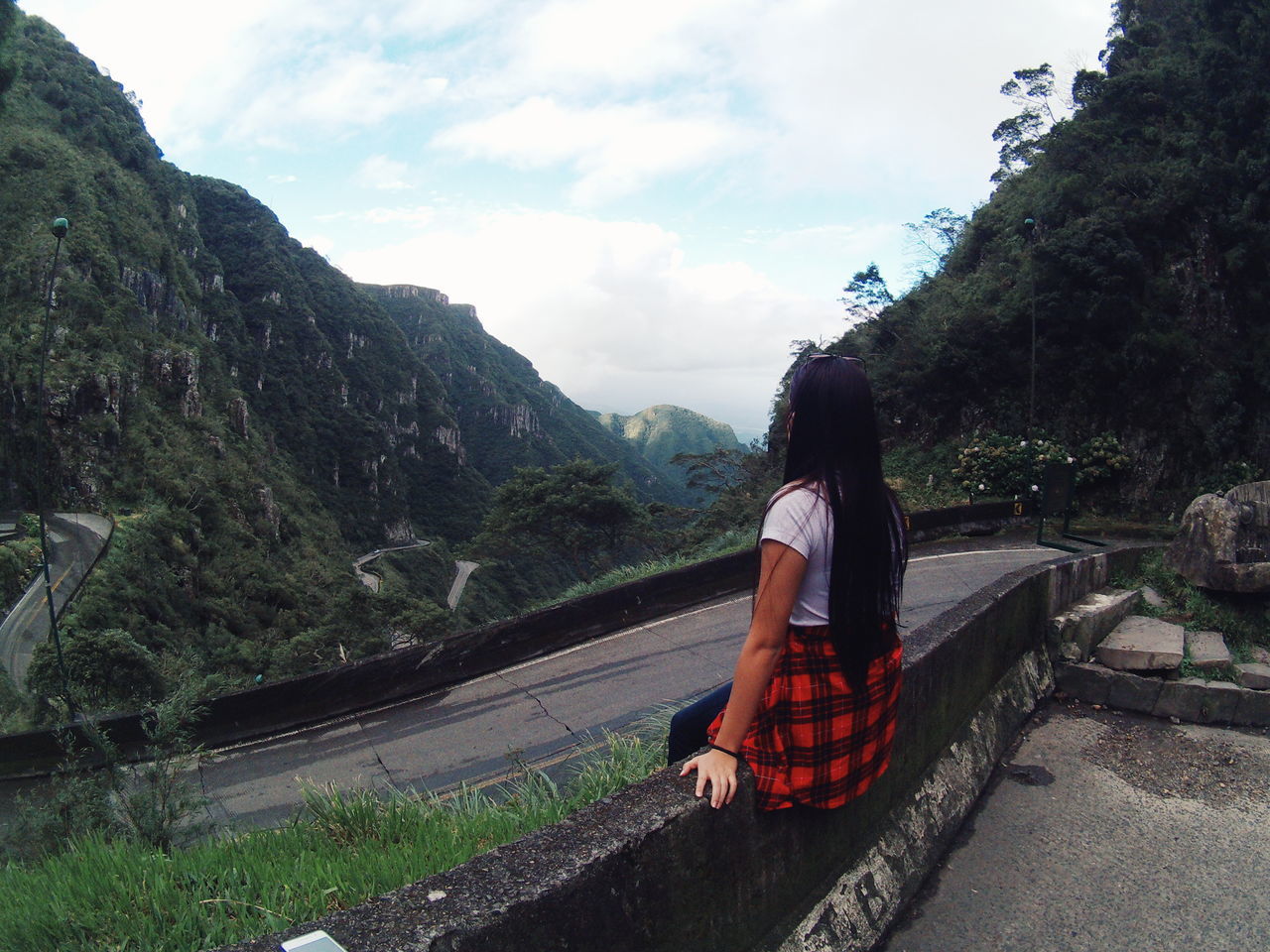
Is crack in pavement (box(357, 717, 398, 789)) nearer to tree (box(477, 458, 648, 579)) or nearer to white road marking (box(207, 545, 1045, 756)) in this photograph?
white road marking (box(207, 545, 1045, 756))

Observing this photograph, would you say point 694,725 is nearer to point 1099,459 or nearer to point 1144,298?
point 1099,459

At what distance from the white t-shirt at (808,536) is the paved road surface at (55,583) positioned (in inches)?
1429

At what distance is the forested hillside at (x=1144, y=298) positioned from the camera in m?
22.0

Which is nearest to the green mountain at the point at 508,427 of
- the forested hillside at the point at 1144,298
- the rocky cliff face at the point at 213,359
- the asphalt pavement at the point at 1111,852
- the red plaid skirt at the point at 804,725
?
the rocky cliff face at the point at 213,359

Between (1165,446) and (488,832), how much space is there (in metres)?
24.4

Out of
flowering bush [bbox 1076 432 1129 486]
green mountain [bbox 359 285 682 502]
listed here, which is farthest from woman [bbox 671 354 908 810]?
green mountain [bbox 359 285 682 502]

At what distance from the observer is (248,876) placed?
277 cm

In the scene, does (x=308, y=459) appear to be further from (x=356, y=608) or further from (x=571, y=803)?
(x=571, y=803)

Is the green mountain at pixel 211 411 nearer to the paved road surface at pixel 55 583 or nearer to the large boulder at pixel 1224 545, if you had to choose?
the paved road surface at pixel 55 583

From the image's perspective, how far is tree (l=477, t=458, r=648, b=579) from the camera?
2936cm

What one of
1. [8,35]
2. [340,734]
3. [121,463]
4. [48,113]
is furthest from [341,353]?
[340,734]

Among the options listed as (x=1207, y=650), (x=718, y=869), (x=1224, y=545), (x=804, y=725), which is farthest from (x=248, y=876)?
(x=1224, y=545)

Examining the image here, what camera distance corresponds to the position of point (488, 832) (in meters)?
3.11

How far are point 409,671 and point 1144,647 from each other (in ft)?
20.6
